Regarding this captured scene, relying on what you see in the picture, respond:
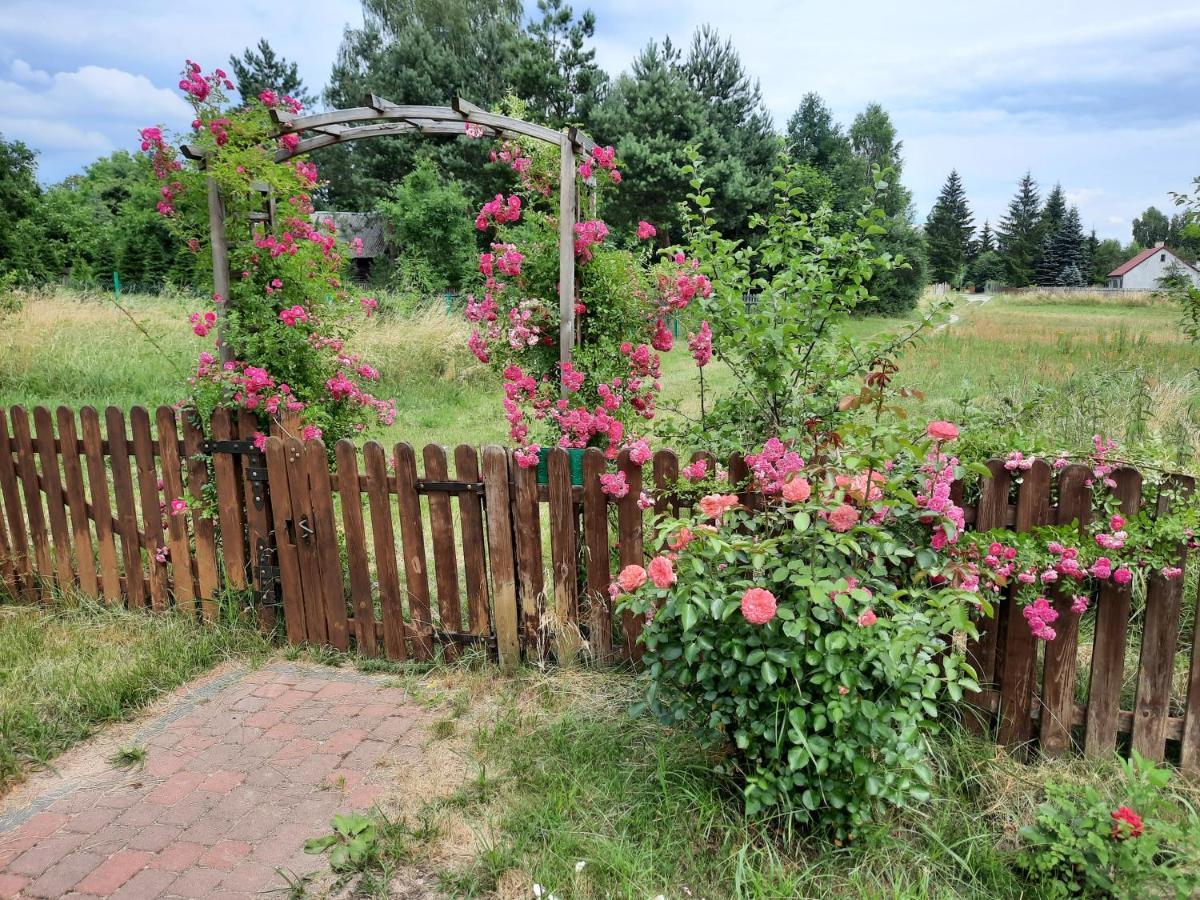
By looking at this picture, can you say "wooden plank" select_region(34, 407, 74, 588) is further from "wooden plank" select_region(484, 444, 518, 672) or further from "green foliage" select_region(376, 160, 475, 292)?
"green foliage" select_region(376, 160, 475, 292)

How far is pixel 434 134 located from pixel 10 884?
3442 millimetres

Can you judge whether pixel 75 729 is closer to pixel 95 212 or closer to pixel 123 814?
pixel 123 814

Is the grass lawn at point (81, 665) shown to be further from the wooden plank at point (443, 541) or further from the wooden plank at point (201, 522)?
the wooden plank at point (443, 541)

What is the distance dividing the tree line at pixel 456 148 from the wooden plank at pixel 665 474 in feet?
48.3

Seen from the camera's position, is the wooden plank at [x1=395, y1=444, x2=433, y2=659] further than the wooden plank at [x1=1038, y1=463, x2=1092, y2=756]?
Yes

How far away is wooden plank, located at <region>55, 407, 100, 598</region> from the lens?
164 inches

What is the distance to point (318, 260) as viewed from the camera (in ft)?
13.9

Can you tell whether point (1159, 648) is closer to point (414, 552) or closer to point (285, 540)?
point (414, 552)

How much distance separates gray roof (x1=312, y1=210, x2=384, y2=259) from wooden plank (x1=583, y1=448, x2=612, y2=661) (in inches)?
950

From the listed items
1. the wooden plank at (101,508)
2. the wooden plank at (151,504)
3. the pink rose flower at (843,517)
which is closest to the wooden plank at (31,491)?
the wooden plank at (101,508)

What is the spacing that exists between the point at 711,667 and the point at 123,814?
2.08m

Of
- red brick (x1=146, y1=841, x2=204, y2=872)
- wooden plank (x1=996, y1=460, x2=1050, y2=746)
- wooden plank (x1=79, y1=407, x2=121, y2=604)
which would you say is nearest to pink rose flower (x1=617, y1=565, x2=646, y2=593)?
wooden plank (x1=996, y1=460, x2=1050, y2=746)

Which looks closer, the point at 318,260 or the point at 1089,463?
the point at 1089,463

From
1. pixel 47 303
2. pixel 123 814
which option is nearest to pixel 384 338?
pixel 47 303
